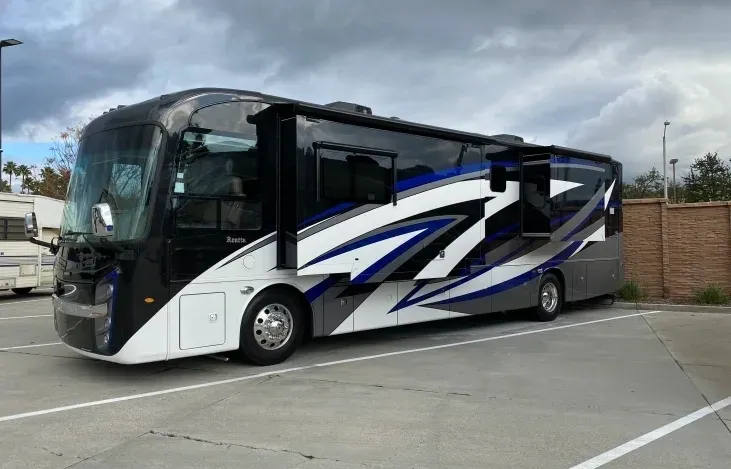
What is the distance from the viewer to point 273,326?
25.4ft

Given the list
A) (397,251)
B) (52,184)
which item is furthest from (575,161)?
(52,184)

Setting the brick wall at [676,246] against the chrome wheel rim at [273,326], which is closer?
the chrome wheel rim at [273,326]

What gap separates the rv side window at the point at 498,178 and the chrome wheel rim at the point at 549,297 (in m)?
2.61

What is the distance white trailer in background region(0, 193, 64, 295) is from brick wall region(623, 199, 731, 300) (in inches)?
581

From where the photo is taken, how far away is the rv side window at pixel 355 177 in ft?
25.9

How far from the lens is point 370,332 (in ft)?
35.3

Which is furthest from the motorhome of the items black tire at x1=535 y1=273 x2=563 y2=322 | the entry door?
black tire at x1=535 y1=273 x2=563 y2=322

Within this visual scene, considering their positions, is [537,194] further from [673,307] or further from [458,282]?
[673,307]

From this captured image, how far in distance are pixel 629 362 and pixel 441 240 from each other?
125 inches

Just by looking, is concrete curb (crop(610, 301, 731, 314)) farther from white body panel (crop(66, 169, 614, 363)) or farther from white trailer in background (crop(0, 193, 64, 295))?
white trailer in background (crop(0, 193, 64, 295))

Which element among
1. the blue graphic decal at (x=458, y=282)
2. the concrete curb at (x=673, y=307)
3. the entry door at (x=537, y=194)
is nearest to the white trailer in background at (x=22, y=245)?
the blue graphic decal at (x=458, y=282)

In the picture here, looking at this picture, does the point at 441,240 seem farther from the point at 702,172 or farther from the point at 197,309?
the point at 702,172

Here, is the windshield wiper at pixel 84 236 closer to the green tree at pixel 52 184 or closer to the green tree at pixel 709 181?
the green tree at pixel 52 184

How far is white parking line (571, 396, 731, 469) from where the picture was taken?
4.54 m
